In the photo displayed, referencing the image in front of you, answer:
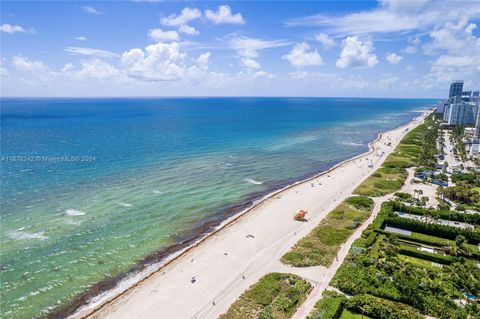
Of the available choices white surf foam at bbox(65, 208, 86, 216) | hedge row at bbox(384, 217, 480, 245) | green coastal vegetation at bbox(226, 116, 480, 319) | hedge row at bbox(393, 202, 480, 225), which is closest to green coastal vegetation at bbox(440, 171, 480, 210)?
green coastal vegetation at bbox(226, 116, 480, 319)

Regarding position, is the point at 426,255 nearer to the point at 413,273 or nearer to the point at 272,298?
the point at 413,273

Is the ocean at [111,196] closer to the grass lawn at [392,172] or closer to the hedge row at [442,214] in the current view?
the grass lawn at [392,172]

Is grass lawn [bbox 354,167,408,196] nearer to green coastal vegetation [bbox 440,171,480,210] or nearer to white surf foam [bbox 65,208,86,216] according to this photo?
green coastal vegetation [bbox 440,171,480,210]

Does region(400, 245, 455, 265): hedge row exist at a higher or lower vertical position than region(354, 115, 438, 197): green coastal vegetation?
lower

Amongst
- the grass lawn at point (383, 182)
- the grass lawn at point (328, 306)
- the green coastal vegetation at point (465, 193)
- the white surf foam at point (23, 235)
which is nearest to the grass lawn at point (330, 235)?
the grass lawn at point (383, 182)

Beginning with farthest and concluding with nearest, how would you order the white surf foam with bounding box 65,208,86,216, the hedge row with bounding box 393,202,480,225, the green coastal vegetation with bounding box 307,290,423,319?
1. the white surf foam with bounding box 65,208,86,216
2. the hedge row with bounding box 393,202,480,225
3. the green coastal vegetation with bounding box 307,290,423,319

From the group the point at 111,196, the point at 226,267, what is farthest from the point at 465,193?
the point at 111,196

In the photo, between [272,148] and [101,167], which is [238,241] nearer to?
[101,167]
